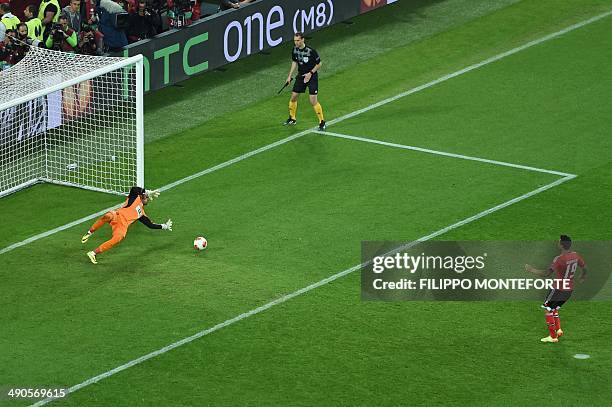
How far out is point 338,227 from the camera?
83.5 feet

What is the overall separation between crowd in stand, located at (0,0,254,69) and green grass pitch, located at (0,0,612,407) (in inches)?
57.3

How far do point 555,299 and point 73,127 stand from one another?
10987 mm

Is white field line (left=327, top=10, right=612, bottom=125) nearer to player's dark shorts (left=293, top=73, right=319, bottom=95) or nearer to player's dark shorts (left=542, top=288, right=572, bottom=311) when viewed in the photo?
player's dark shorts (left=293, top=73, right=319, bottom=95)

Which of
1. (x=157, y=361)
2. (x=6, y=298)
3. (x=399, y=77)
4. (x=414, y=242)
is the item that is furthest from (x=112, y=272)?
(x=399, y=77)

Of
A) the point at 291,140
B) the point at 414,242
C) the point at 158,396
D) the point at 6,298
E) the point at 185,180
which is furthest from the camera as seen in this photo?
the point at 291,140

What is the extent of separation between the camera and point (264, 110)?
31.1m

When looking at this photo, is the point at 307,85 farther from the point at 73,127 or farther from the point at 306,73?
the point at 73,127

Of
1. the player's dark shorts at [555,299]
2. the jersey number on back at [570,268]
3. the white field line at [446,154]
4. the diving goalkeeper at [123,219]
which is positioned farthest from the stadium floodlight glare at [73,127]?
the jersey number on back at [570,268]

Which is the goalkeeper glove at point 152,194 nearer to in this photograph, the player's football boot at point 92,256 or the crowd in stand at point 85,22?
the player's football boot at point 92,256

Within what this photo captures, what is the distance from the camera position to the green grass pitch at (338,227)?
20.5 metres

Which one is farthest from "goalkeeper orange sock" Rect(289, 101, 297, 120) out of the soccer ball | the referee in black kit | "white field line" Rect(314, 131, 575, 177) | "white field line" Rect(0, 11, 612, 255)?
the soccer ball

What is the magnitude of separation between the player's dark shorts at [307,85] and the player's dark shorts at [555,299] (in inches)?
375

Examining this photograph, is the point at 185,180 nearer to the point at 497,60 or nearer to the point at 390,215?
the point at 390,215

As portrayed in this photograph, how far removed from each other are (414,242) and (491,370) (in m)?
4.51
